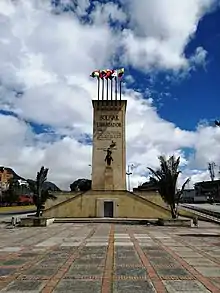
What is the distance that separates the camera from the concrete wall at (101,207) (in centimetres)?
4100

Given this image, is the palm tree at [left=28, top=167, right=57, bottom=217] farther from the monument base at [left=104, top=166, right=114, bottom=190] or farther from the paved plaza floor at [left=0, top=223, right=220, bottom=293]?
the paved plaza floor at [left=0, top=223, right=220, bottom=293]

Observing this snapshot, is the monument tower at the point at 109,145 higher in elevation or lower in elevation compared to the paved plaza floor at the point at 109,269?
higher

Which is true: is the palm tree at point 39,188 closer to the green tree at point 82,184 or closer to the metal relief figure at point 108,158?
the metal relief figure at point 108,158

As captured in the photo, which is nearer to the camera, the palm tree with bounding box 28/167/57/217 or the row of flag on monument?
the palm tree with bounding box 28/167/57/217

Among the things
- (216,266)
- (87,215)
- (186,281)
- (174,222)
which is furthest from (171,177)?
(186,281)

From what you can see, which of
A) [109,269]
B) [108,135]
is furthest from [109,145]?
[109,269]

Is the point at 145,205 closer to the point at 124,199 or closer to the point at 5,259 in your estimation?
the point at 124,199

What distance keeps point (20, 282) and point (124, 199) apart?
34386mm

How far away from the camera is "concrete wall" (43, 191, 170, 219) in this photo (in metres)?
41.0

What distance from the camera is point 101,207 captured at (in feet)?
136

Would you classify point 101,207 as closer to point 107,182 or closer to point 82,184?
point 107,182

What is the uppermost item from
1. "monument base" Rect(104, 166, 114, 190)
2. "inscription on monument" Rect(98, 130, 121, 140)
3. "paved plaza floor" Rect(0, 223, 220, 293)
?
"inscription on monument" Rect(98, 130, 121, 140)

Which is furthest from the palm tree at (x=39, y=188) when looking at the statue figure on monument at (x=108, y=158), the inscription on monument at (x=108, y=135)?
the inscription on monument at (x=108, y=135)

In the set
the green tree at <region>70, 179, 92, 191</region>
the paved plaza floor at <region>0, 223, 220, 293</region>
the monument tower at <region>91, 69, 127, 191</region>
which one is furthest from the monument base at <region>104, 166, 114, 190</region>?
the green tree at <region>70, 179, 92, 191</region>
